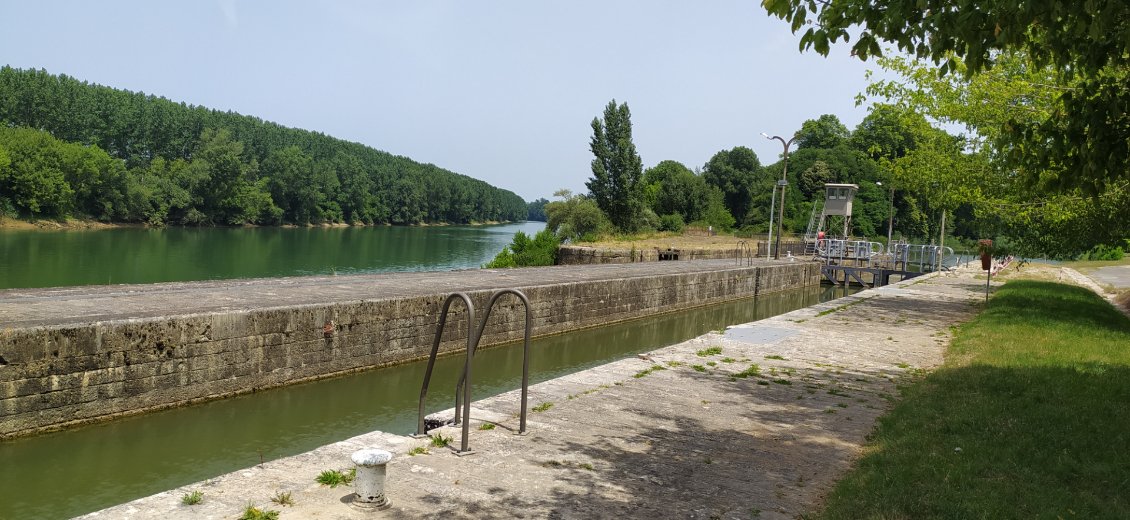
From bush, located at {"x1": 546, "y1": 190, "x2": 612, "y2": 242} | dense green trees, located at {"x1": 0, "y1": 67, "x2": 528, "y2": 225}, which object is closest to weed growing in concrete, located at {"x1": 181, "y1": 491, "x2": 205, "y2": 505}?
bush, located at {"x1": 546, "y1": 190, "x2": 612, "y2": 242}

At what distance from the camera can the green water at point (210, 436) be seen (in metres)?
6.98

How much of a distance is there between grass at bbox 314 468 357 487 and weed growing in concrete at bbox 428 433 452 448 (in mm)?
895

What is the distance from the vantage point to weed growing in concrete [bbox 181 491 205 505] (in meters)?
4.30

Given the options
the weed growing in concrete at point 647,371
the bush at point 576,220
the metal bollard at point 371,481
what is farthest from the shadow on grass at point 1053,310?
the bush at point 576,220

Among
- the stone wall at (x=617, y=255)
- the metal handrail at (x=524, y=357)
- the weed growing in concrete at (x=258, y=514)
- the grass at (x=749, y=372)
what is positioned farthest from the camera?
the stone wall at (x=617, y=255)

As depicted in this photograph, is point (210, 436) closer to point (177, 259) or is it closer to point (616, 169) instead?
point (177, 259)

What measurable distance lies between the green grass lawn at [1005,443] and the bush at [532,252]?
88.2 feet

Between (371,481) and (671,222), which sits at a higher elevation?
(671,222)

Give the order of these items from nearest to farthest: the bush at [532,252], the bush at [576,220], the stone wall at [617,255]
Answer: the bush at [532,252], the stone wall at [617,255], the bush at [576,220]

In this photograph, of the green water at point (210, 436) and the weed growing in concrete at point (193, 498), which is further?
the green water at point (210, 436)

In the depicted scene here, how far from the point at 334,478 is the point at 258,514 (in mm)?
675

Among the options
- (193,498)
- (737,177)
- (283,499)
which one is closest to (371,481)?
(283,499)

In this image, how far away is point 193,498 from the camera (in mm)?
4316

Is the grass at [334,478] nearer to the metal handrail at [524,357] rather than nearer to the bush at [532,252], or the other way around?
the metal handrail at [524,357]
